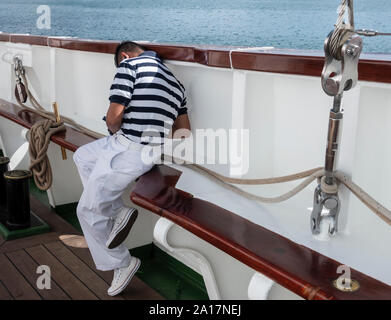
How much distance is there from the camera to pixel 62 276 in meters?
2.42

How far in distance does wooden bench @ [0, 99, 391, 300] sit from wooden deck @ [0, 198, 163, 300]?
2.17ft

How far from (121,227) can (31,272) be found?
2.26ft

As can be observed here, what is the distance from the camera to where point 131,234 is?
2.67 m

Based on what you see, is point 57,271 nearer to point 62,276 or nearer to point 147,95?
point 62,276

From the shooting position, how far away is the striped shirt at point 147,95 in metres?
1.99

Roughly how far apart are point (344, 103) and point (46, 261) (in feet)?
6.28

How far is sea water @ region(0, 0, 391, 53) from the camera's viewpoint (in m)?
23.4

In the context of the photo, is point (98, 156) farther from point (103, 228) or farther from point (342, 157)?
point (342, 157)

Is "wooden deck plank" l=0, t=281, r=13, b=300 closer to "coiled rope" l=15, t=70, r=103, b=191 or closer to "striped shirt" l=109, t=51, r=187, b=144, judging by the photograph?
"coiled rope" l=15, t=70, r=103, b=191

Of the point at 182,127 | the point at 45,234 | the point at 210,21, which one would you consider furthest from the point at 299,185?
the point at 210,21

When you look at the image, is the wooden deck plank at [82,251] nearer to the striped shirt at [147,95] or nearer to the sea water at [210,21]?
the striped shirt at [147,95]

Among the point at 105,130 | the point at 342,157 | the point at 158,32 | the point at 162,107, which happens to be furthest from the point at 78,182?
the point at 158,32

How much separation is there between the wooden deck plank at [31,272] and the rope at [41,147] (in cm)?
51

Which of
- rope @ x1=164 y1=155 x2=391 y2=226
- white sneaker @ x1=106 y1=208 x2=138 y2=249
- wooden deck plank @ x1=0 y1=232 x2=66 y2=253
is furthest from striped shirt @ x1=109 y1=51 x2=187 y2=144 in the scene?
wooden deck plank @ x1=0 y1=232 x2=66 y2=253
